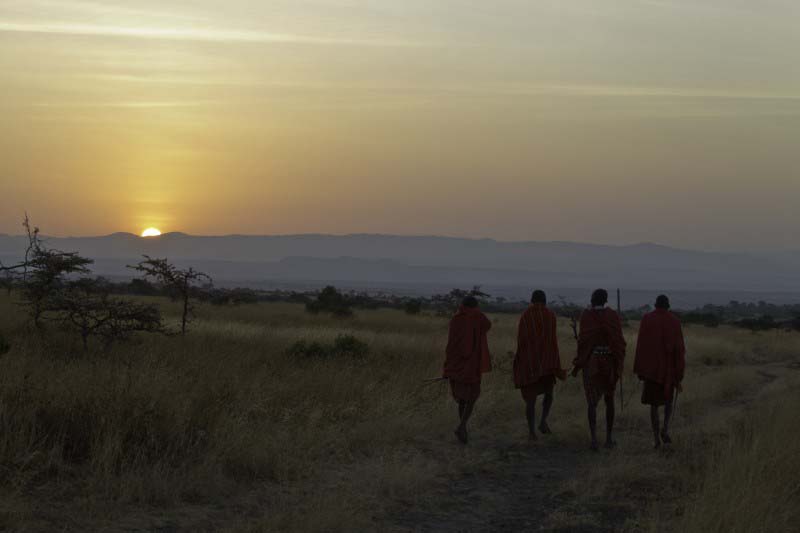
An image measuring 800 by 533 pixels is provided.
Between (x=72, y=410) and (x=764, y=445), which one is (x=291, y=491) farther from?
(x=764, y=445)

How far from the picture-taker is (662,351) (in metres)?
12.2

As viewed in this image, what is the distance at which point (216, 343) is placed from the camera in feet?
65.3

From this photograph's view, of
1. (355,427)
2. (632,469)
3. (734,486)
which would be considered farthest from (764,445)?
(355,427)

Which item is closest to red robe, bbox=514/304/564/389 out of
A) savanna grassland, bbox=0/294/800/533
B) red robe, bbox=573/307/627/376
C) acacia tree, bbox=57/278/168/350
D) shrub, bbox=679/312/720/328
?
red robe, bbox=573/307/627/376

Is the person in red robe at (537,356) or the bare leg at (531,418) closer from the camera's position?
the bare leg at (531,418)

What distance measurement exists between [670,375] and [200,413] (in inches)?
245

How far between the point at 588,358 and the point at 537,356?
84cm

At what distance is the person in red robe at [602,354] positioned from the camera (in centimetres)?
1184

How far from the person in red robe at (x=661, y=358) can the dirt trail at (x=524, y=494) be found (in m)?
0.65

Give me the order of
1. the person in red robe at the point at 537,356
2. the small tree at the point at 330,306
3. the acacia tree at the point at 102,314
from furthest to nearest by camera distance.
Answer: the small tree at the point at 330,306 < the acacia tree at the point at 102,314 < the person in red robe at the point at 537,356

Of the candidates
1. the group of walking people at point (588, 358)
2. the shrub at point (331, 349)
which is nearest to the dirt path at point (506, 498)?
the group of walking people at point (588, 358)

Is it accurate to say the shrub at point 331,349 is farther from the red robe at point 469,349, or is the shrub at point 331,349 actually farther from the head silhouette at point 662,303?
the head silhouette at point 662,303

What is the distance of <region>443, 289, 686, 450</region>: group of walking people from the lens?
1189 cm

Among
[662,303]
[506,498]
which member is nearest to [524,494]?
[506,498]
